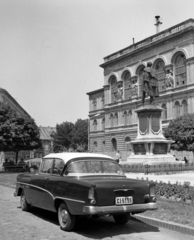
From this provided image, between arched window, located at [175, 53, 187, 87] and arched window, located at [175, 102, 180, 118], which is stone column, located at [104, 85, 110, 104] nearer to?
arched window, located at [175, 53, 187, 87]

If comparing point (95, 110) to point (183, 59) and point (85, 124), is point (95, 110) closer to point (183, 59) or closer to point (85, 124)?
point (85, 124)

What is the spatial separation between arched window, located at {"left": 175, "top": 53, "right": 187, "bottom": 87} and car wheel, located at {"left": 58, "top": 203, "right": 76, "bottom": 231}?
147 feet

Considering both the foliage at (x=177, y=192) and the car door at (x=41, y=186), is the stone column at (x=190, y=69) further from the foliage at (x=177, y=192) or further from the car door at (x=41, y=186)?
the car door at (x=41, y=186)

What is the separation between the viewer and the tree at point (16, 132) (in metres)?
28.1

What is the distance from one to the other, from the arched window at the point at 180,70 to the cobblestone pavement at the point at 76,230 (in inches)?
1735

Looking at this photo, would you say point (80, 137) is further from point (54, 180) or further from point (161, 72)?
point (54, 180)

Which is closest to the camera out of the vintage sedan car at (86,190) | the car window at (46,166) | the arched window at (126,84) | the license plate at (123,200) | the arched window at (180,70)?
the vintage sedan car at (86,190)

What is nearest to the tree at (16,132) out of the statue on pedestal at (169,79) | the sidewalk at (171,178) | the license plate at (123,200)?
the sidewalk at (171,178)

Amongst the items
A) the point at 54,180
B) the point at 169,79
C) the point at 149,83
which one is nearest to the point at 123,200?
the point at 54,180

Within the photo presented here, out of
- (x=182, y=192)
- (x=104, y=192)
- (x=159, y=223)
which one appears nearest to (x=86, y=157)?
(x=104, y=192)

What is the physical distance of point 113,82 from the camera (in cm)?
6556

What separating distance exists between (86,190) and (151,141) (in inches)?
727

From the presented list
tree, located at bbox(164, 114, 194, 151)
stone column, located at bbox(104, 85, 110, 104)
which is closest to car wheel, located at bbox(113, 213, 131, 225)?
tree, located at bbox(164, 114, 194, 151)

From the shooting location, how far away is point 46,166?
8.38m
